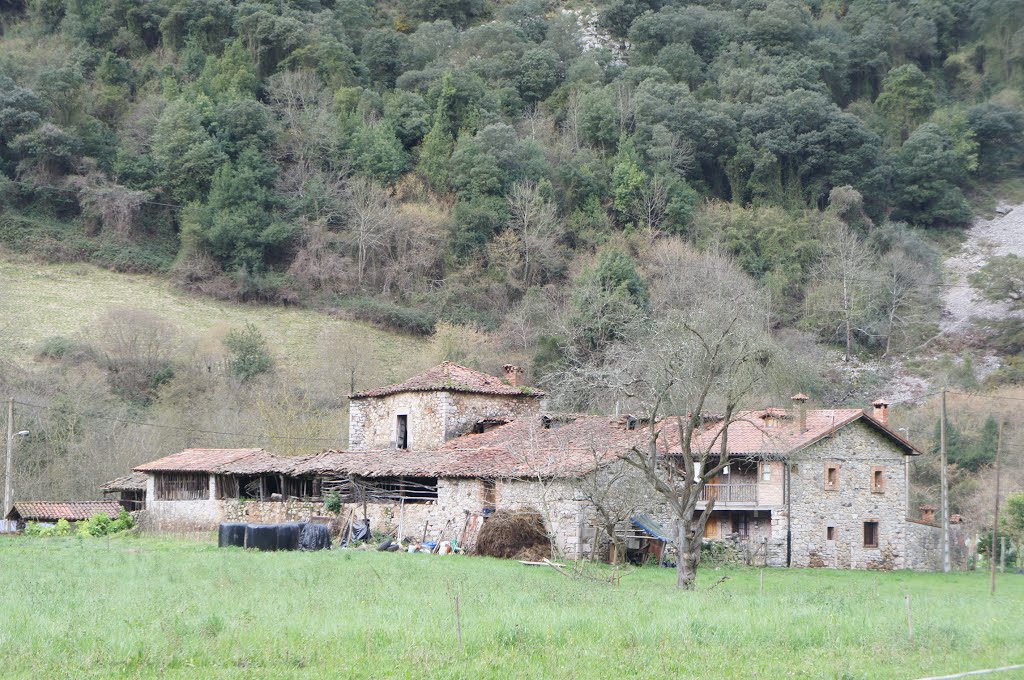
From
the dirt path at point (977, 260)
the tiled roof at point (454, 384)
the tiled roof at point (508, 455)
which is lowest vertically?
the tiled roof at point (508, 455)

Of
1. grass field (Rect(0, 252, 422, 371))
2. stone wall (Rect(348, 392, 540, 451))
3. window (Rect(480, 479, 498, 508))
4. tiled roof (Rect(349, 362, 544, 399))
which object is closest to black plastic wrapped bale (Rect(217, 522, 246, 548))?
window (Rect(480, 479, 498, 508))

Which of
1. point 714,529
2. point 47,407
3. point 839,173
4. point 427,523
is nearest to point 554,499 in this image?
point 427,523

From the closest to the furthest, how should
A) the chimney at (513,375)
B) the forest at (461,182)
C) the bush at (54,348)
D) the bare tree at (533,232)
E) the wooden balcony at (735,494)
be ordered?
the wooden balcony at (735,494)
the chimney at (513,375)
the bush at (54,348)
the forest at (461,182)
the bare tree at (533,232)

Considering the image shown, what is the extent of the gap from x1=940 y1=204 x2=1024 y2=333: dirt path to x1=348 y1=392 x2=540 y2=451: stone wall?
3488 centimetres

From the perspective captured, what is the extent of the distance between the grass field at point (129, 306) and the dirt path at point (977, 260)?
104ft

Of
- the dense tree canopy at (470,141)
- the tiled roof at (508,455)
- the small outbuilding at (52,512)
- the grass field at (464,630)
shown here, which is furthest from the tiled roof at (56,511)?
the dense tree canopy at (470,141)

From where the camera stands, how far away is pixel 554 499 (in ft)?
113

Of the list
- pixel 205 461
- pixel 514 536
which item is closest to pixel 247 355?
pixel 205 461

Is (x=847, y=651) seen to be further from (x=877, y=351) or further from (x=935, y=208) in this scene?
(x=935, y=208)

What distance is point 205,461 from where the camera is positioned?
4297 cm

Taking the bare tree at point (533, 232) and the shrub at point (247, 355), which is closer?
the shrub at point (247, 355)

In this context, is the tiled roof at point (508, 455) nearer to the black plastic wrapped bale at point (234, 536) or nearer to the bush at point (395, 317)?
the black plastic wrapped bale at point (234, 536)

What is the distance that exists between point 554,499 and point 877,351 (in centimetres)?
3732

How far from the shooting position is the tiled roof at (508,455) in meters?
34.8
